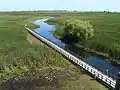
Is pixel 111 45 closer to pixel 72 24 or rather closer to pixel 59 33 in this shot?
pixel 72 24

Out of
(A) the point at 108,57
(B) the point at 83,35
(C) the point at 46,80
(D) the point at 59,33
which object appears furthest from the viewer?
(D) the point at 59,33

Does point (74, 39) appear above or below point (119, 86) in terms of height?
below

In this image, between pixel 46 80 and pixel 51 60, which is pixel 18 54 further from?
pixel 46 80

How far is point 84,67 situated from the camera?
1705 inches

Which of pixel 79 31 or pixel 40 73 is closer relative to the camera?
pixel 40 73

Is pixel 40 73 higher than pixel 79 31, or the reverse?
pixel 79 31

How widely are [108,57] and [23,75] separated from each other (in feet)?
74.6

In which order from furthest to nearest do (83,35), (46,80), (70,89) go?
(83,35) → (46,80) → (70,89)

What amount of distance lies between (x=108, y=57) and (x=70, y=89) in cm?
2308

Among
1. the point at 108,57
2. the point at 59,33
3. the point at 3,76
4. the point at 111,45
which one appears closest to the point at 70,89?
the point at 3,76

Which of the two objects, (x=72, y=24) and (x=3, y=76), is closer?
(x=3, y=76)

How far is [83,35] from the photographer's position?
254 feet

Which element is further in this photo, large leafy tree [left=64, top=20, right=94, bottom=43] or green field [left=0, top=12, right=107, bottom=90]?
large leafy tree [left=64, top=20, right=94, bottom=43]

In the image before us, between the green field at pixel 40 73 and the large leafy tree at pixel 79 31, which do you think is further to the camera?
the large leafy tree at pixel 79 31
